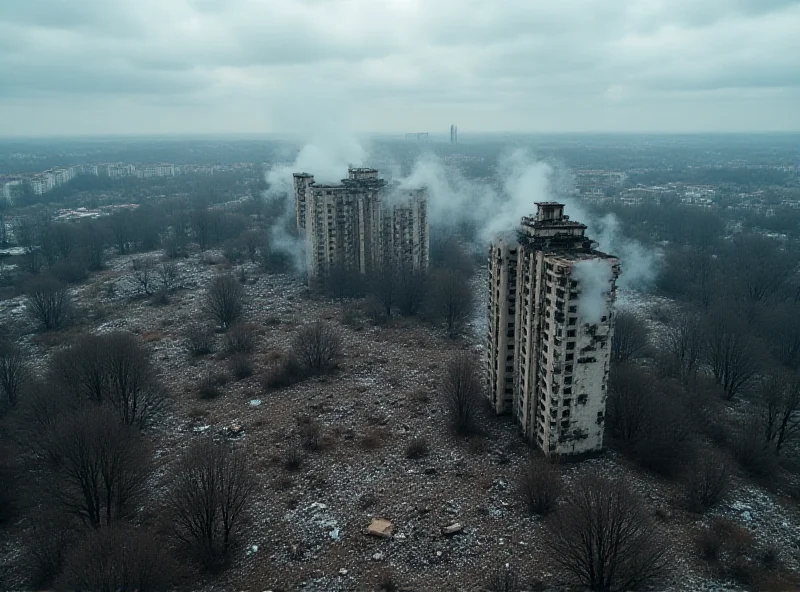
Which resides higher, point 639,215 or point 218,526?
point 639,215

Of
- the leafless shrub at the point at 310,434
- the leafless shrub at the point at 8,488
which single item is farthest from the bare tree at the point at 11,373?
the leafless shrub at the point at 310,434

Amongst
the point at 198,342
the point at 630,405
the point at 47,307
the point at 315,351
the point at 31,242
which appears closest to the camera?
the point at 630,405

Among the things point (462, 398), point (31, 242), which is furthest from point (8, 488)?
point (31, 242)

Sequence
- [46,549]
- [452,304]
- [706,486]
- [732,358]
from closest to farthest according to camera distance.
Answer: [46,549] → [706,486] → [732,358] → [452,304]

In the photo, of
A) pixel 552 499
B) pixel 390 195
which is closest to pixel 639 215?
pixel 390 195

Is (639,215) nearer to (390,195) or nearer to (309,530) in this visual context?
(390,195)

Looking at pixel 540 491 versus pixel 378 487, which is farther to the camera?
pixel 378 487

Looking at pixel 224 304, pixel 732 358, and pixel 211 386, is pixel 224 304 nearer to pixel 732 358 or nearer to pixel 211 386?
pixel 211 386
